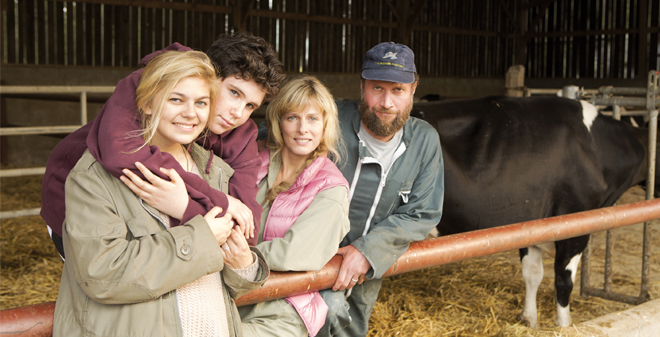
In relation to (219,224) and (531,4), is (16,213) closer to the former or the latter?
(219,224)

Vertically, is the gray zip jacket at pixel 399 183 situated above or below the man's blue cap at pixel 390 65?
below

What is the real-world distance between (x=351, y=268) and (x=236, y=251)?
0.46 meters

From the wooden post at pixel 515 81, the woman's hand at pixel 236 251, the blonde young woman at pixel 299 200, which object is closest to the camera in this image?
the woman's hand at pixel 236 251

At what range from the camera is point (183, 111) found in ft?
4.41

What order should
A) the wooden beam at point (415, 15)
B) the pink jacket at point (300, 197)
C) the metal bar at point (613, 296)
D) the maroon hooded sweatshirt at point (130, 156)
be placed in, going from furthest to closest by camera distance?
the wooden beam at point (415, 15)
the metal bar at point (613, 296)
the pink jacket at point (300, 197)
the maroon hooded sweatshirt at point (130, 156)

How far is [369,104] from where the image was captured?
230 centimetres

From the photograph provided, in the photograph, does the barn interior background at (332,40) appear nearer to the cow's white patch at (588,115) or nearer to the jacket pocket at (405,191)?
the cow's white patch at (588,115)

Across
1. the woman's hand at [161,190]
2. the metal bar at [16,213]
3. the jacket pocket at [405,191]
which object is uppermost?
the woman's hand at [161,190]

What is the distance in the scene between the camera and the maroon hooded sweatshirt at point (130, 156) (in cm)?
124

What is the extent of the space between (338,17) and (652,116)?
31.0 feet

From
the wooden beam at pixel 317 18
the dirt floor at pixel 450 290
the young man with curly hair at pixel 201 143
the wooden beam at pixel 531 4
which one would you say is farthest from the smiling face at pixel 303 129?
the wooden beam at pixel 531 4

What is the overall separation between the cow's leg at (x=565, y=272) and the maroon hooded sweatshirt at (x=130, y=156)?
2.46 metres

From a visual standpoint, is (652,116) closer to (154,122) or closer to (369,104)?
(369,104)

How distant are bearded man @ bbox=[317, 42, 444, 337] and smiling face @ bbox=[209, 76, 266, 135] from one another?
0.65m
